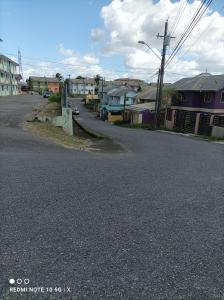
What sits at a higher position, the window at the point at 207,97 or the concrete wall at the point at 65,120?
the window at the point at 207,97

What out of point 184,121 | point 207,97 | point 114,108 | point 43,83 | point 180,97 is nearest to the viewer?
point 207,97

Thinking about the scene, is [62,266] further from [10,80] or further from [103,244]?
[10,80]

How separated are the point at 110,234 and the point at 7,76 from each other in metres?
63.9

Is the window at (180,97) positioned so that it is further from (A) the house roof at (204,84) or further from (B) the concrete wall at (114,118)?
(B) the concrete wall at (114,118)

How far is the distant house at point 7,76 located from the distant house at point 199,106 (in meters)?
37.8

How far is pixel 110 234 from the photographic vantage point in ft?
14.0

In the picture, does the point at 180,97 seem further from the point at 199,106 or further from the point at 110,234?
the point at 110,234

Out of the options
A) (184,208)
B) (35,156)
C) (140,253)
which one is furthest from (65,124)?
(140,253)

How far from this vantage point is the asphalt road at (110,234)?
10.3 feet

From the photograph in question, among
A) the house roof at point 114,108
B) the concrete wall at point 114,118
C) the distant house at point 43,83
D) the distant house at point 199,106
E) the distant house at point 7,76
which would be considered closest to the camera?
the distant house at point 199,106

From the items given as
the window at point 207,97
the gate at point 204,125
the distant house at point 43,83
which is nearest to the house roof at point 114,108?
the window at point 207,97

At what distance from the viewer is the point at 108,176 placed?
25.6 ft

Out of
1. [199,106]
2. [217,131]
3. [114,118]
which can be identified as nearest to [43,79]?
[114,118]

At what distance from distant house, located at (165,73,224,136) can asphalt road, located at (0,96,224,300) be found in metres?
21.1
